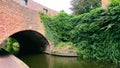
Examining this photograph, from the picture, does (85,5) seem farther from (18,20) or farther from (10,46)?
(18,20)

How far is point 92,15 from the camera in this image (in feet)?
43.9

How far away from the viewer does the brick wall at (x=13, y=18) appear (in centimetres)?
981

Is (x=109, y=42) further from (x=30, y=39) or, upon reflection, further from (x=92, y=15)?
(x=30, y=39)

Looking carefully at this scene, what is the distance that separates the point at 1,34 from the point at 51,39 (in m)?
6.39

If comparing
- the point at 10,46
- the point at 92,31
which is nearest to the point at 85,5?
the point at 10,46

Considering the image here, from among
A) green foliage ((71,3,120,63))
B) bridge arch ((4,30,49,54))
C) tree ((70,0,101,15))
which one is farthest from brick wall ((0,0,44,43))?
tree ((70,0,101,15))

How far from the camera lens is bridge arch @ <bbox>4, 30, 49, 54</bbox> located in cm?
1553

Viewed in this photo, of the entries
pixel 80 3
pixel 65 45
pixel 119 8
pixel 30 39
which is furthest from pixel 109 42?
pixel 80 3

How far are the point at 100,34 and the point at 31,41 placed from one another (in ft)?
25.6

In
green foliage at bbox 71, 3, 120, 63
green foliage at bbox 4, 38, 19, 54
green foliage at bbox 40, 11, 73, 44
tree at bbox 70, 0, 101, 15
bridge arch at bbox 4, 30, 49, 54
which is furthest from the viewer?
tree at bbox 70, 0, 101, 15

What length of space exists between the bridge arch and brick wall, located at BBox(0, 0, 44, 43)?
7.43 ft

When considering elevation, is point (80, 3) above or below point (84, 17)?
above

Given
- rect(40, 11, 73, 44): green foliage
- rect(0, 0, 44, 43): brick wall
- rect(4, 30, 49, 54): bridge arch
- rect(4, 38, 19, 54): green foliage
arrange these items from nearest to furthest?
1. rect(0, 0, 44, 43): brick wall
2. rect(40, 11, 73, 44): green foliage
3. rect(4, 30, 49, 54): bridge arch
4. rect(4, 38, 19, 54): green foliage

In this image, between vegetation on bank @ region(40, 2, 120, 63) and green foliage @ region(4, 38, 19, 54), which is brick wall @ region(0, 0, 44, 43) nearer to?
vegetation on bank @ region(40, 2, 120, 63)
